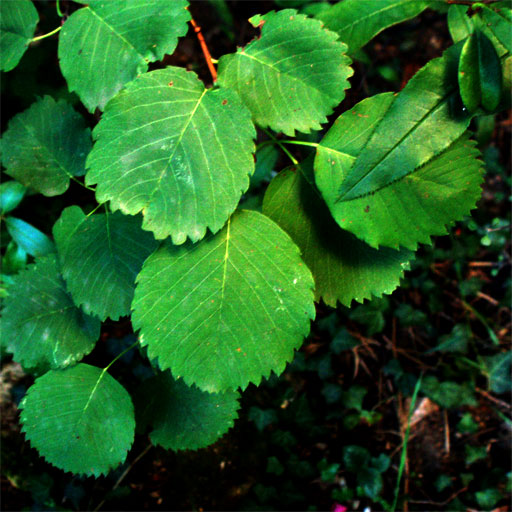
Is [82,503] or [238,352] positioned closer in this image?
[238,352]

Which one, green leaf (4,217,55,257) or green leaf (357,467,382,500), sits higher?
green leaf (4,217,55,257)

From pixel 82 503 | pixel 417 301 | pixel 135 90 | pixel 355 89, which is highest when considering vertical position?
pixel 135 90

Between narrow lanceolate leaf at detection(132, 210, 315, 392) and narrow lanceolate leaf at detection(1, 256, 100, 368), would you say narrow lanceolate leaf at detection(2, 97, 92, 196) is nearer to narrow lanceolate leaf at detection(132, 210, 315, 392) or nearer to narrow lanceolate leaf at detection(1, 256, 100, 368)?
narrow lanceolate leaf at detection(1, 256, 100, 368)

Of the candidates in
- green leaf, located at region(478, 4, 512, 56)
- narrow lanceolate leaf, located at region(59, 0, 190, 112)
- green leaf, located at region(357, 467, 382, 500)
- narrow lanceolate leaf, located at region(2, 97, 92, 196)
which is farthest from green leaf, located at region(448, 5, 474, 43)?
green leaf, located at region(357, 467, 382, 500)

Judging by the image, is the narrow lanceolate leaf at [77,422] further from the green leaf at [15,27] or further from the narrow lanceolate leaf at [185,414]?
the green leaf at [15,27]

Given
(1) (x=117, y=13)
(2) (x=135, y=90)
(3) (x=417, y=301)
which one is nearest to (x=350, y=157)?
(2) (x=135, y=90)

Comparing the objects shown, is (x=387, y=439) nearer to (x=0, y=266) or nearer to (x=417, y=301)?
(x=417, y=301)

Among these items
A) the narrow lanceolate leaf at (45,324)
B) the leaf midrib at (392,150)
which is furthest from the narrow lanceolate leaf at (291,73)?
the narrow lanceolate leaf at (45,324)
